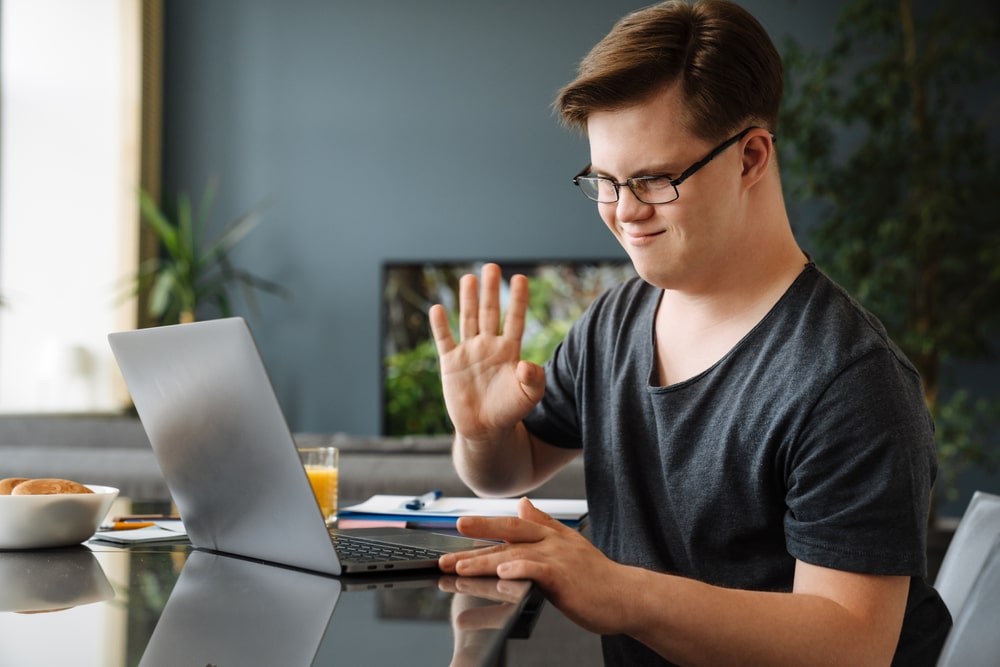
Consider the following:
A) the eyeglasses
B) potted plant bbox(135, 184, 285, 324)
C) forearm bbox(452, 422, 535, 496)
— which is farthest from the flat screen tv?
the eyeglasses

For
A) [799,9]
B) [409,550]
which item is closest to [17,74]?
[799,9]

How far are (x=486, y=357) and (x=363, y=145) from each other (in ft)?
15.8

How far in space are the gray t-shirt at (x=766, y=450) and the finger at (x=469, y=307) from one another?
0.21 m

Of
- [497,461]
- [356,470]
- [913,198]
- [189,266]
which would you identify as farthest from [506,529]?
[189,266]

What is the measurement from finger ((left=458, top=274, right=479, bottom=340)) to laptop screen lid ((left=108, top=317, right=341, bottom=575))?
1.09ft

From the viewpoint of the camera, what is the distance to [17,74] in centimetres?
541

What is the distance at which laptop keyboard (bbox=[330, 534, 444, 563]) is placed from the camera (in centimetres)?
91

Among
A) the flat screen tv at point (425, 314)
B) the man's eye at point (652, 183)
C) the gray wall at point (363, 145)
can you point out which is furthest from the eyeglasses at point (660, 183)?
the gray wall at point (363, 145)

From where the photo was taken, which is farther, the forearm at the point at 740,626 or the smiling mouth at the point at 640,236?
the smiling mouth at the point at 640,236

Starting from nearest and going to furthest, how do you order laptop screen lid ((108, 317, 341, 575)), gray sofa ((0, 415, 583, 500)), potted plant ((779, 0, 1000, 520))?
laptop screen lid ((108, 317, 341, 575)) < gray sofa ((0, 415, 583, 500)) < potted plant ((779, 0, 1000, 520))

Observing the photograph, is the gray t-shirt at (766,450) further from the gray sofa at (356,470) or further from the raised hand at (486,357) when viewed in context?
the gray sofa at (356,470)

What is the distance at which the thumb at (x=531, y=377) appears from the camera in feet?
3.54

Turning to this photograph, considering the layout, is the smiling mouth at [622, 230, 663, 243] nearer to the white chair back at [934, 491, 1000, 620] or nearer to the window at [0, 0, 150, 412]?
the white chair back at [934, 491, 1000, 620]

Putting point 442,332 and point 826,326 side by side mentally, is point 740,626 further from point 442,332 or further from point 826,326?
point 442,332
